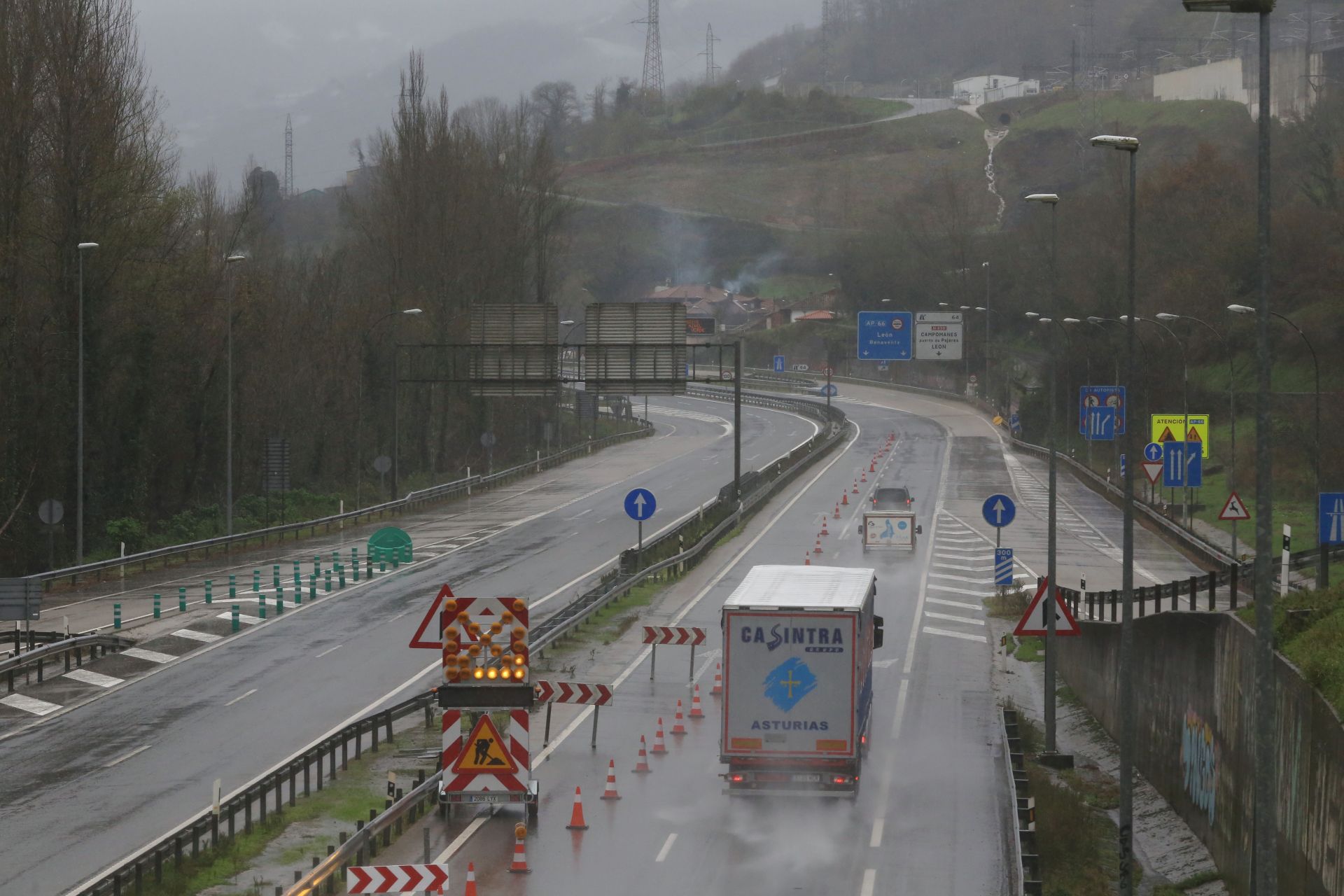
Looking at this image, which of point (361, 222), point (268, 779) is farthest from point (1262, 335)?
point (361, 222)

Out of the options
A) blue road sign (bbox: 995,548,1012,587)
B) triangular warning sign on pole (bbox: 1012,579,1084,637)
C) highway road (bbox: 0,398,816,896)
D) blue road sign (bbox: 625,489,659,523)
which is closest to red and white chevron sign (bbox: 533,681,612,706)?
highway road (bbox: 0,398,816,896)

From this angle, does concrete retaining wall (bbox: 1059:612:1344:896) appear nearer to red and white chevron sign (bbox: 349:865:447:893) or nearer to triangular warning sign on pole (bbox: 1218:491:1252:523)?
triangular warning sign on pole (bbox: 1218:491:1252:523)

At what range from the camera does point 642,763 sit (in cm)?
2547

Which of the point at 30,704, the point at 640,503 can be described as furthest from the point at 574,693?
the point at 640,503

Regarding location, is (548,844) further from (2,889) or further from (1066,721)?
(1066,721)

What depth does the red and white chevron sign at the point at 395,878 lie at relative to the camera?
50.2 feet

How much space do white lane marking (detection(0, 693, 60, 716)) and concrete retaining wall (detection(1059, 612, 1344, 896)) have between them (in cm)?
2010

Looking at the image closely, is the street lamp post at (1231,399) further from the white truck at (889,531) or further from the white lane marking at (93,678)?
the white lane marking at (93,678)

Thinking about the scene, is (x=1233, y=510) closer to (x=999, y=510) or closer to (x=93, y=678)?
(x=999, y=510)

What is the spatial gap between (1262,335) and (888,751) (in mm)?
15916

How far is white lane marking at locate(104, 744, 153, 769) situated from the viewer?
26.0 metres

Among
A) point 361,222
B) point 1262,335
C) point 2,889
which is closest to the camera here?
point 1262,335

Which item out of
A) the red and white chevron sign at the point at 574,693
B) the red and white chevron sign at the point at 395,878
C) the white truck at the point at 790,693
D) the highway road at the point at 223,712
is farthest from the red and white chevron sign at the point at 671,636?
the red and white chevron sign at the point at 395,878

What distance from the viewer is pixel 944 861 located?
20.5 meters
